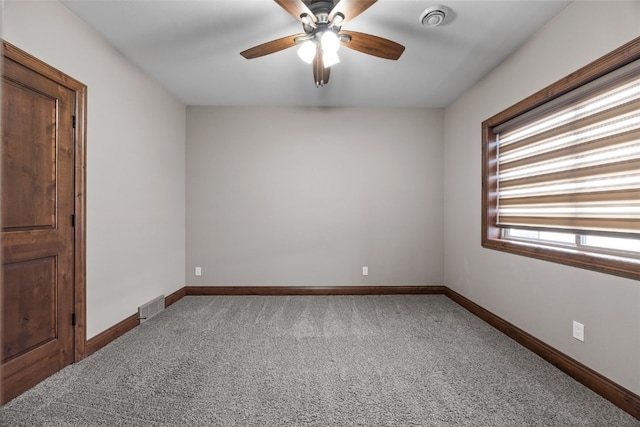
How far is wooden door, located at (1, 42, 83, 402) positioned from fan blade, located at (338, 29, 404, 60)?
6.70 ft

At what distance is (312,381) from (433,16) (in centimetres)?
264

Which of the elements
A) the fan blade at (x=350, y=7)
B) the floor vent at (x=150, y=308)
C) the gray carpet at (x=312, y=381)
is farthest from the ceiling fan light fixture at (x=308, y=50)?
the floor vent at (x=150, y=308)

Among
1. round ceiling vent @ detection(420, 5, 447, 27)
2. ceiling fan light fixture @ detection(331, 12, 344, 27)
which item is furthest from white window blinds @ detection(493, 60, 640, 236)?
ceiling fan light fixture @ detection(331, 12, 344, 27)

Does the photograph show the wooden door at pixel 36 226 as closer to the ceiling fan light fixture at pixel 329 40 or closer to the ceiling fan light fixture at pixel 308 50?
the ceiling fan light fixture at pixel 308 50

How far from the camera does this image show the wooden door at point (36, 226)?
5.57ft

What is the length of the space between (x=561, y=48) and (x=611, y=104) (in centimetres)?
57

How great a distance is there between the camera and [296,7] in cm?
171

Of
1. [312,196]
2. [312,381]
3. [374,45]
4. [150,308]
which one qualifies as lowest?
[312,381]

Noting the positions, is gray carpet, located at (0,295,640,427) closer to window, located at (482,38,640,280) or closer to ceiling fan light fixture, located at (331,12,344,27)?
window, located at (482,38,640,280)

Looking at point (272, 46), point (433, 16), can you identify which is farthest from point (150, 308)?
point (433, 16)

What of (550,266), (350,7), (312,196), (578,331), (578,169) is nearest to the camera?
(350,7)

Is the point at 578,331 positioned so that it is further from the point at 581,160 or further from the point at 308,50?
the point at 308,50

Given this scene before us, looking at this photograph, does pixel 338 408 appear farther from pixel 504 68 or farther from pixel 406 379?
pixel 504 68

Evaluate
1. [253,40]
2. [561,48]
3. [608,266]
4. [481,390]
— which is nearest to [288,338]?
[481,390]
